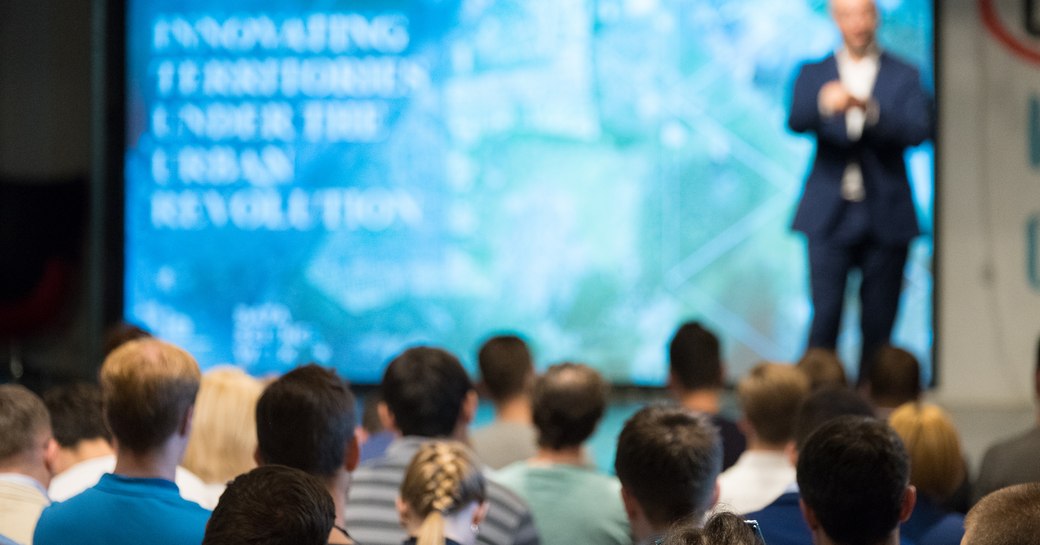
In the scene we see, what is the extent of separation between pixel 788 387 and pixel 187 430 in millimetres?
1607

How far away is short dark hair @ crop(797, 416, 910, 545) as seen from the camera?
2123 mm

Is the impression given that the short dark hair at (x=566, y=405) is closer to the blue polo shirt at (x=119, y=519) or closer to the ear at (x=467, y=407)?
the ear at (x=467, y=407)

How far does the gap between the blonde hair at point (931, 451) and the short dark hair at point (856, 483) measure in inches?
26.7

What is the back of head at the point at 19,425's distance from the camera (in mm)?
2637

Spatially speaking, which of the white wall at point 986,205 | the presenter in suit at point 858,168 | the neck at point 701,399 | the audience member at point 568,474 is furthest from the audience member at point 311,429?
the white wall at point 986,205

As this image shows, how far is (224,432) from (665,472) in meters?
1.12

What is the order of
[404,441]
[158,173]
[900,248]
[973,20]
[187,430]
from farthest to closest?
[158,173] < [973,20] < [900,248] < [404,441] < [187,430]

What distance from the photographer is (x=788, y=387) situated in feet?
11.2

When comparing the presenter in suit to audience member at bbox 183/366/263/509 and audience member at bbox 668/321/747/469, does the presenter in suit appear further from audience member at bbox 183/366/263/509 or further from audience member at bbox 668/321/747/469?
audience member at bbox 183/366/263/509

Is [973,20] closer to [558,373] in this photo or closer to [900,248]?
[900,248]

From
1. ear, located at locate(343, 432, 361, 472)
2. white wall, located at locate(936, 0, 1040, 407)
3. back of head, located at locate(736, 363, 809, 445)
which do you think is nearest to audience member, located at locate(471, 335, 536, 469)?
back of head, located at locate(736, 363, 809, 445)

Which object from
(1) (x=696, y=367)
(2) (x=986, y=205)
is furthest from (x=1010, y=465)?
(2) (x=986, y=205)

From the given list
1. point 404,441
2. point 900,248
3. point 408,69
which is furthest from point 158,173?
point 404,441

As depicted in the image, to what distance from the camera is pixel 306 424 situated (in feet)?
7.84
